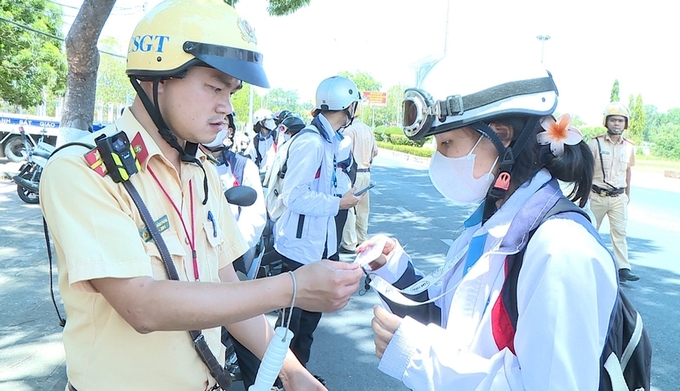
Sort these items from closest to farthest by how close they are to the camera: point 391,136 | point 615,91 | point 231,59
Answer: point 231,59, point 615,91, point 391,136

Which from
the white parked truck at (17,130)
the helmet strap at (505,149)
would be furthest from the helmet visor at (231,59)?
the white parked truck at (17,130)

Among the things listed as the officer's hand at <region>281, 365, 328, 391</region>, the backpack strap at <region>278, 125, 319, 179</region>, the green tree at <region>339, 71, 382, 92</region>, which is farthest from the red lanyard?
the green tree at <region>339, 71, 382, 92</region>

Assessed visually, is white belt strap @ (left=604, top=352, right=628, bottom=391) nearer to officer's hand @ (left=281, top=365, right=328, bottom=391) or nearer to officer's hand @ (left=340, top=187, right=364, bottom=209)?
officer's hand @ (left=281, top=365, right=328, bottom=391)

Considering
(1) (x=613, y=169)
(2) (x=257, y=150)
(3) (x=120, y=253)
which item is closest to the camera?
(3) (x=120, y=253)

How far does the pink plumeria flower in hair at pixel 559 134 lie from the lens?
1.60 m

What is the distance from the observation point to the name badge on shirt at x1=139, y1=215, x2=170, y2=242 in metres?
1.47

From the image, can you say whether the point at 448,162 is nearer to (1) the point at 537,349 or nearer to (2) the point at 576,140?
(2) the point at 576,140

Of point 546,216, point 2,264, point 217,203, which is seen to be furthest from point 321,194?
point 2,264

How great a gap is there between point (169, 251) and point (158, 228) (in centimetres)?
7

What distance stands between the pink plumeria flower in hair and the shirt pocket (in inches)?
45.7

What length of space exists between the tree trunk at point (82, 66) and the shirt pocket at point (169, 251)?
3.62 m

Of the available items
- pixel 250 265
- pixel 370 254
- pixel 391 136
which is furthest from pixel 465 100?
pixel 391 136

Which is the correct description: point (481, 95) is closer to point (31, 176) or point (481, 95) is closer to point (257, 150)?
point (257, 150)

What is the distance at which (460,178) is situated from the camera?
183 cm
